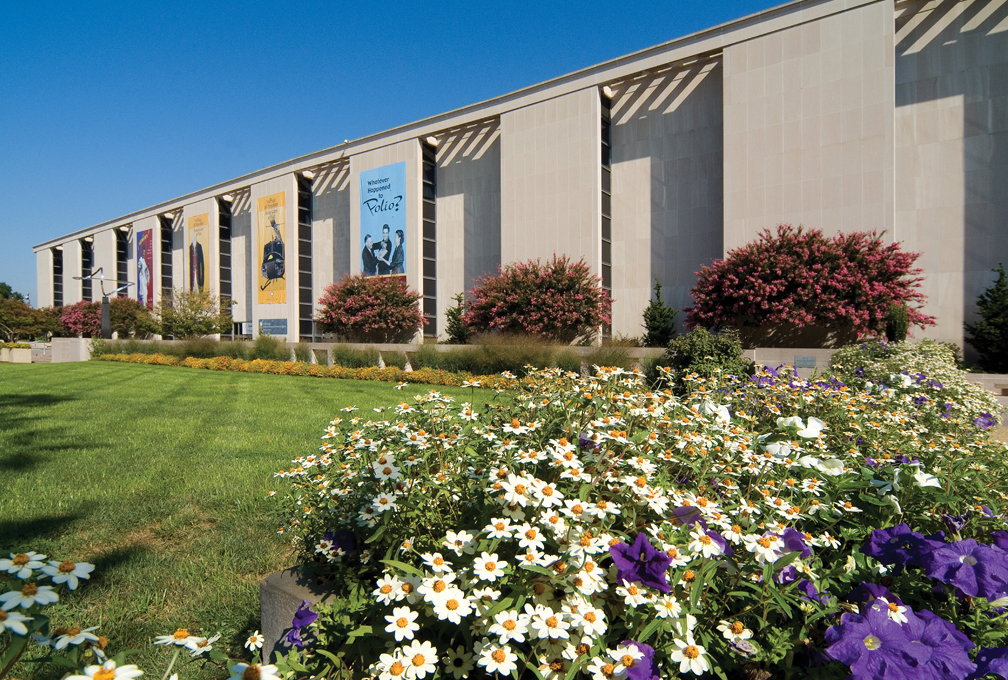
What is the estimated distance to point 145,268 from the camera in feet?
120

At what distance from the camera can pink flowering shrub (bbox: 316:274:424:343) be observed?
20438 millimetres

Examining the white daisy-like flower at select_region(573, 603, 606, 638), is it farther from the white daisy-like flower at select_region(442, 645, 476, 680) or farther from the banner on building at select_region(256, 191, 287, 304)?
the banner on building at select_region(256, 191, 287, 304)

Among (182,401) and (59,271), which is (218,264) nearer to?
(182,401)

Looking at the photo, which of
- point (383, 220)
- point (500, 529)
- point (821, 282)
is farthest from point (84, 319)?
point (500, 529)

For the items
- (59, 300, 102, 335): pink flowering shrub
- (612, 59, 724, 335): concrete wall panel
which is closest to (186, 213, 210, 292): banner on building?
(59, 300, 102, 335): pink flowering shrub

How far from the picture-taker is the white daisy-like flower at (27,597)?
2.58ft

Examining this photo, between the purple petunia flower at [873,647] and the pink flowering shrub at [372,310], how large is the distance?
20.2 metres

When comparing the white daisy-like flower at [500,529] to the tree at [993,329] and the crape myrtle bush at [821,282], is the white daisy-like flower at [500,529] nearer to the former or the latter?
the crape myrtle bush at [821,282]

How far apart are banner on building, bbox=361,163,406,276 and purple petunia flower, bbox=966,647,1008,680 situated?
2182cm

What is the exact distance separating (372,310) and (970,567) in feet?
66.7

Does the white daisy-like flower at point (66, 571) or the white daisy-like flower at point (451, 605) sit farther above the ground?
the white daisy-like flower at point (66, 571)

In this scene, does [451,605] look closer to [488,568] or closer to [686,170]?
[488,568]

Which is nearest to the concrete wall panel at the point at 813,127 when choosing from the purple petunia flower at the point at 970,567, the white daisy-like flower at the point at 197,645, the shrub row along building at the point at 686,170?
the shrub row along building at the point at 686,170

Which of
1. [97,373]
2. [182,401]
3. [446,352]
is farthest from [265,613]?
[97,373]
